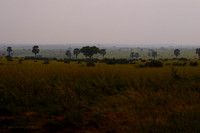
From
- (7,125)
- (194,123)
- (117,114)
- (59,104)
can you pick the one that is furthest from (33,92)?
(194,123)

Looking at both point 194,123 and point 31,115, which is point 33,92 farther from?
point 194,123

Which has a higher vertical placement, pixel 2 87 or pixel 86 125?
pixel 2 87

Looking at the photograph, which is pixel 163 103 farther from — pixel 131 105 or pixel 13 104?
pixel 13 104

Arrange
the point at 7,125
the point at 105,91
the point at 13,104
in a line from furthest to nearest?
the point at 105,91 < the point at 13,104 < the point at 7,125

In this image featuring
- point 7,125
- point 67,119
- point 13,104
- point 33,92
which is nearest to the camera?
point 7,125

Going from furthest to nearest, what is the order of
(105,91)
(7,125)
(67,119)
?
(105,91)
(67,119)
(7,125)

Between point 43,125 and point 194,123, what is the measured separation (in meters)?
3.76

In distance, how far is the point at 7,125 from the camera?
3930mm

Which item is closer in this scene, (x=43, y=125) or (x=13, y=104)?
(x=43, y=125)

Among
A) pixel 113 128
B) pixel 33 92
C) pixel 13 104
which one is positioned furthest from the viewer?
pixel 33 92

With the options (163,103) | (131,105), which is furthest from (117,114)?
(163,103)

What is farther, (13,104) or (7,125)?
(13,104)

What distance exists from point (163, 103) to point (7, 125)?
15.7 feet

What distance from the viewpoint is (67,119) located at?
4312mm
